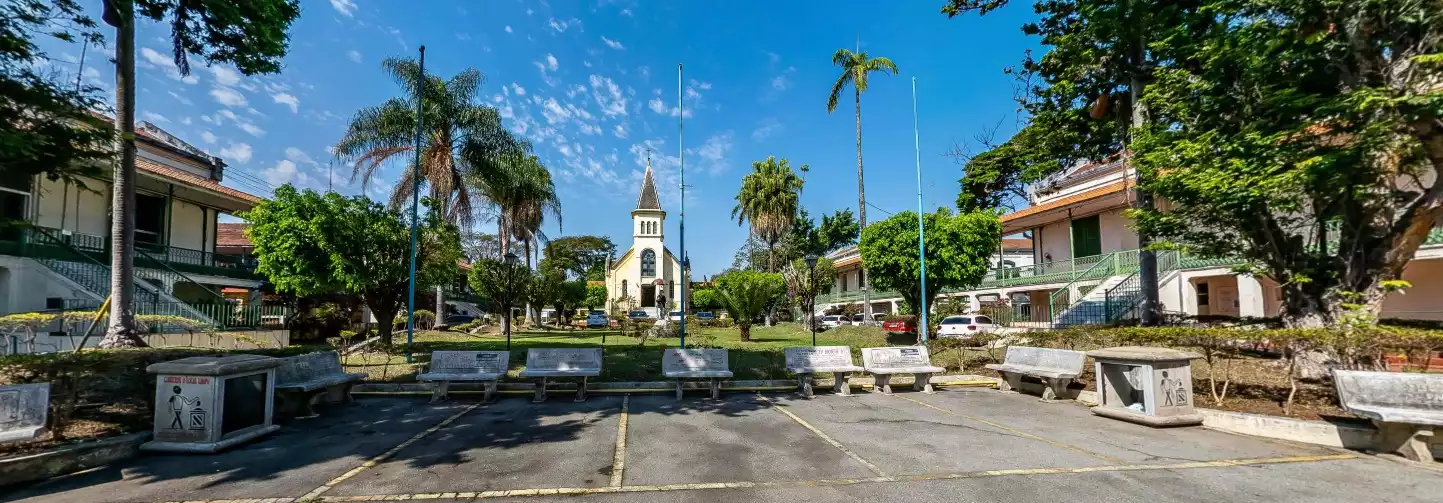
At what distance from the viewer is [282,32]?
1056 centimetres

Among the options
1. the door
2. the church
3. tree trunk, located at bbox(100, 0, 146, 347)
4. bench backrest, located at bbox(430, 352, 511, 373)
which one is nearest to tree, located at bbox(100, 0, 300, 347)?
tree trunk, located at bbox(100, 0, 146, 347)

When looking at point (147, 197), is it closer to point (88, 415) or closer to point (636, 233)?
point (88, 415)

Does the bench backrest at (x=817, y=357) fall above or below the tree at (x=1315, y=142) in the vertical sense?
below

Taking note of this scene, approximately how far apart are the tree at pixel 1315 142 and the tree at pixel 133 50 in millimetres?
15416

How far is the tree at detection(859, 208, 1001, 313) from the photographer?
19.7 meters

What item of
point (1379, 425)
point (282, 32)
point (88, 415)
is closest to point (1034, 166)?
point (1379, 425)

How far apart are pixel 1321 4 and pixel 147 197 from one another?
32.3 metres

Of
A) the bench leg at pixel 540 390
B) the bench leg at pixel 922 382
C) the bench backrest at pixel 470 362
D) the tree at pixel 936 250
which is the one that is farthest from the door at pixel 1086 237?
the bench backrest at pixel 470 362

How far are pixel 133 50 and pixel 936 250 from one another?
68.6 feet

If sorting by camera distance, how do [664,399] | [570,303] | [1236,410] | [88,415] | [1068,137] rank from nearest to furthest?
1. [88,415]
2. [1236,410]
3. [664,399]
4. [1068,137]
5. [570,303]

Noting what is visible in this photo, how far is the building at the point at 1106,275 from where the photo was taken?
15305 millimetres

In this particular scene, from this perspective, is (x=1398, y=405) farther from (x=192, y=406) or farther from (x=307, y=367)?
(x=307, y=367)

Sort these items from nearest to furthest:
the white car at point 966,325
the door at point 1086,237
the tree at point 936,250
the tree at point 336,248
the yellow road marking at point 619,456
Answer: the yellow road marking at point 619,456 < the tree at point 336,248 < the tree at point 936,250 < the white car at point 966,325 < the door at point 1086,237

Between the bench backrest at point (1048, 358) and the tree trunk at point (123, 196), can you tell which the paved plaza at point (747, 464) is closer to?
the bench backrest at point (1048, 358)
